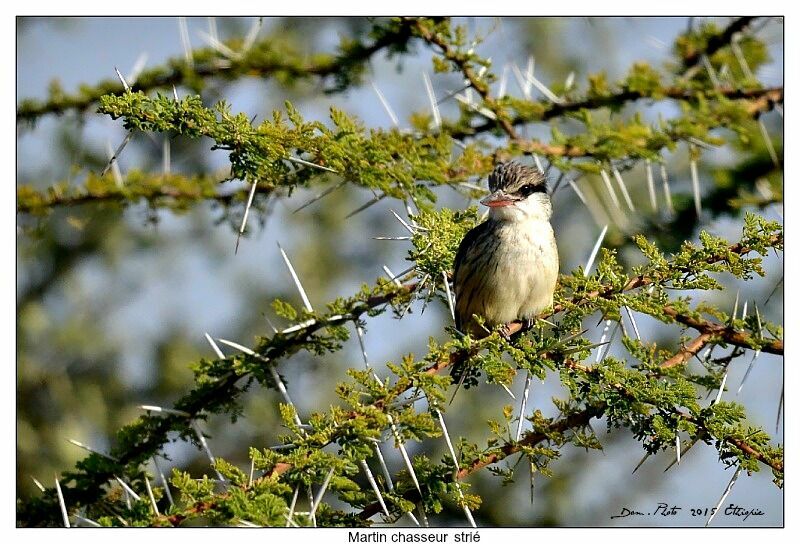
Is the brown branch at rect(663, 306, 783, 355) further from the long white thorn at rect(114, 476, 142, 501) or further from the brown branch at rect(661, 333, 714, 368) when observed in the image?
the long white thorn at rect(114, 476, 142, 501)

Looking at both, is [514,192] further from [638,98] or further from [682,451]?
[682,451]

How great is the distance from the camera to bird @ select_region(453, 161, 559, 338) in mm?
4816

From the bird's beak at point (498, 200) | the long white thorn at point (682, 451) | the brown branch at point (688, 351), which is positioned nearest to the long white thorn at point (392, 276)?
the bird's beak at point (498, 200)

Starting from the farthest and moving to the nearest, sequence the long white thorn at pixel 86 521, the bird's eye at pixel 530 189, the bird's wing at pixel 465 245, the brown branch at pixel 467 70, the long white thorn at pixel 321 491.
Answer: the bird's wing at pixel 465 245 → the bird's eye at pixel 530 189 → the brown branch at pixel 467 70 → the long white thorn at pixel 86 521 → the long white thorn at pixel 321 491

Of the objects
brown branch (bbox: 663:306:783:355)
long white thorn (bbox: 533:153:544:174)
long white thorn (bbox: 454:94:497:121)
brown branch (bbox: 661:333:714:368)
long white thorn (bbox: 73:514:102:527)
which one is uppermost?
long white thorn (bbox: 454:94:497:121)

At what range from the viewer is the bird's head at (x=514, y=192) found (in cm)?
485

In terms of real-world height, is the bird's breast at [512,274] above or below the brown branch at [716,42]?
below

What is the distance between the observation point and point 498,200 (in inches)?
188

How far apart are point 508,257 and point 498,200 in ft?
1.15

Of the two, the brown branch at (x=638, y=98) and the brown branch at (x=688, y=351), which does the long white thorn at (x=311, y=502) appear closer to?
the brown branch at (x=688, y=351)

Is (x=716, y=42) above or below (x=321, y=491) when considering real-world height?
above

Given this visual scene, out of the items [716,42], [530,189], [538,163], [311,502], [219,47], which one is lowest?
[311,502]

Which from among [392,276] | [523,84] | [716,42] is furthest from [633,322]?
[716,42]

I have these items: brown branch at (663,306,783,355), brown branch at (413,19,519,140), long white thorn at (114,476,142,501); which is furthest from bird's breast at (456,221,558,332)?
long white thorn at (114,476,142,501)
